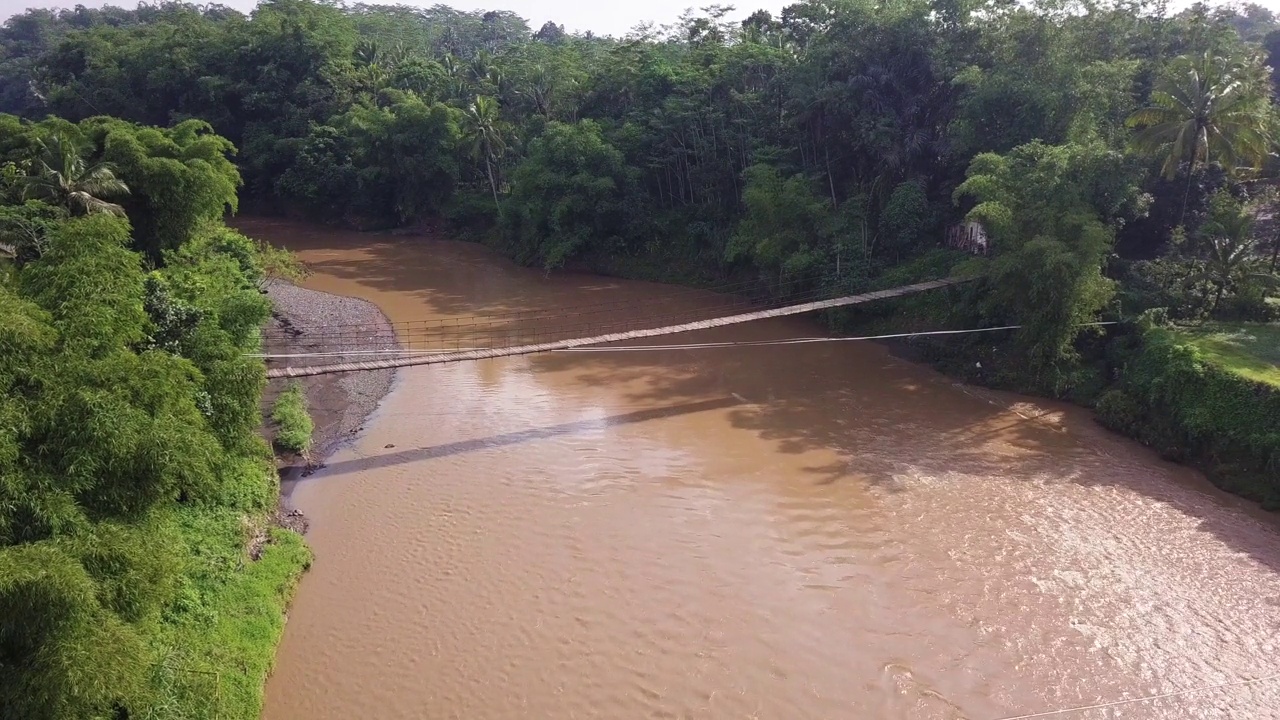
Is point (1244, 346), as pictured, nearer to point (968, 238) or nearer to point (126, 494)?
point (968, 238)

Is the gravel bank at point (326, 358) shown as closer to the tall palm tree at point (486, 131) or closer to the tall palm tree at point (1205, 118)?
the tall palm tree at point (486, 131)

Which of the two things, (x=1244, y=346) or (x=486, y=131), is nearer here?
(x=1244, y=346)

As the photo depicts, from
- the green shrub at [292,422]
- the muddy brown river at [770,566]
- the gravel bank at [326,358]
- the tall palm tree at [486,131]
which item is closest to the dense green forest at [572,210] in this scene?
the tall palm tree at [486,131]

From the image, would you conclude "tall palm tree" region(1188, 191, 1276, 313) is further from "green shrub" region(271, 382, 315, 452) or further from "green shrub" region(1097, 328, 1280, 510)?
"green shrub" region(271, 382, 315, 452)

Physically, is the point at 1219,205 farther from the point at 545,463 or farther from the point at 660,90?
the point at 660,90

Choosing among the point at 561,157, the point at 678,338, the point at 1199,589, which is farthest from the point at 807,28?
the point at 1199,589

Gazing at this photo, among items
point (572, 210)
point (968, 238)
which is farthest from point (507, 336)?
point (968, 238)

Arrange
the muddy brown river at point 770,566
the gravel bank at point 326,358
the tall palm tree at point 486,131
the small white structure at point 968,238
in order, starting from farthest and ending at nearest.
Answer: the tall palm tree at point 486,131, the small white structure at point 968,238, the gravel bank at point 326,358, the muddy brown river at point 770,566
